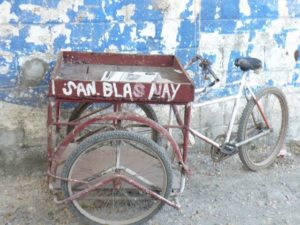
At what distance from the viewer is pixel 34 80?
441cm

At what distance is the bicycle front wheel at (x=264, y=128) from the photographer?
15.6 ft

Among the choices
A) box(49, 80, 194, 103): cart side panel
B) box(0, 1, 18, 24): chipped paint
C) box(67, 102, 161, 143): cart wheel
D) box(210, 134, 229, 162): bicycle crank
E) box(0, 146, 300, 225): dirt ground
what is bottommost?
box(0, 146, 300, 225): dirt ground

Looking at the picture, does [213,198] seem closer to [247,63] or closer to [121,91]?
[247,63]

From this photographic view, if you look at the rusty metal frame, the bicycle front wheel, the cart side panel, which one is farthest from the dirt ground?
the cart side panel

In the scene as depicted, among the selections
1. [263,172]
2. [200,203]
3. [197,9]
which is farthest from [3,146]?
[263,172]

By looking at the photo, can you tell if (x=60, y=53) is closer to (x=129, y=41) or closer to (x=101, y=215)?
(x=129, y=41)

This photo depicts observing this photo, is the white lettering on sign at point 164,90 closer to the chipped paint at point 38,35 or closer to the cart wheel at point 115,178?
the cart wheel at point 115,178

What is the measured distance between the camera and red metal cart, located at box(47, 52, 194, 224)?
351 cm

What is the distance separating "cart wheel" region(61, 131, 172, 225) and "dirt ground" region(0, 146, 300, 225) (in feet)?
0.68

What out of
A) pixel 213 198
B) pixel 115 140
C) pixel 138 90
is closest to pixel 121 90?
pixel 138 90

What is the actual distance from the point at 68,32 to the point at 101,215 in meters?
1.71

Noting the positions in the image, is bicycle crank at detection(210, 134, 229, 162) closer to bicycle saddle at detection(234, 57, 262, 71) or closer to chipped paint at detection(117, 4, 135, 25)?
bicycle saddle at detection(234, 57, 262, 71)

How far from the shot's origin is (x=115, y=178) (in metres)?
3.63

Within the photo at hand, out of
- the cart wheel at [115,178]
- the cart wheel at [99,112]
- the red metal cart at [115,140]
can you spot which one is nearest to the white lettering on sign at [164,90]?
the red metal cart at [115,140]
